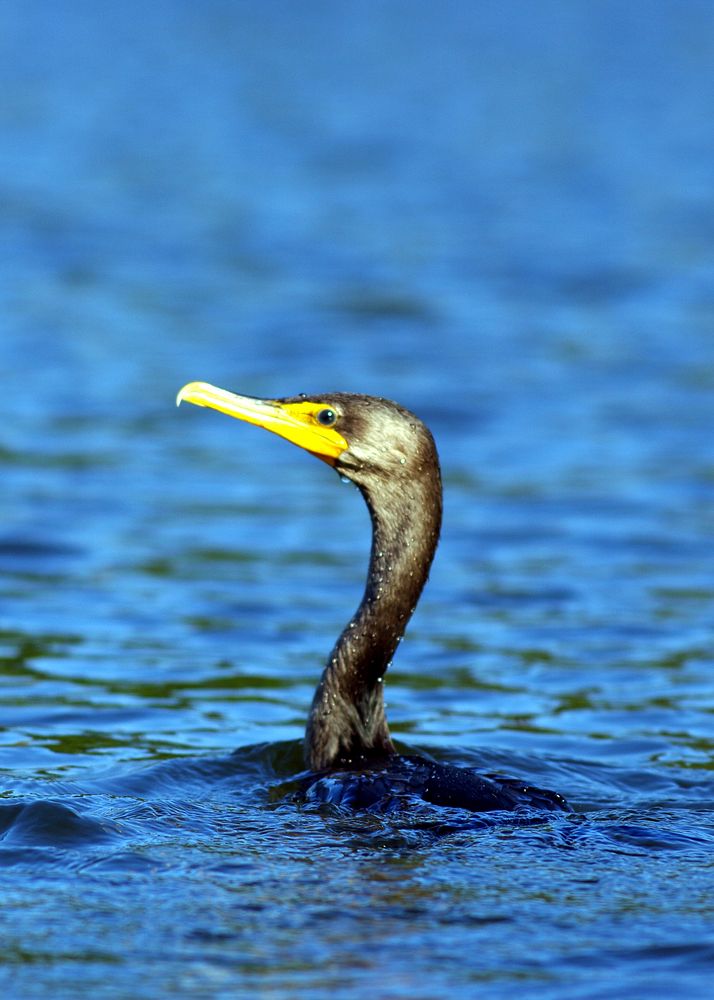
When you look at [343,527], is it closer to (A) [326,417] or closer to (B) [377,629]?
(B) [377,629]

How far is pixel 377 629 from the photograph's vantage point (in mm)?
7516

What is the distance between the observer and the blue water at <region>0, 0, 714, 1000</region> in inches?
216

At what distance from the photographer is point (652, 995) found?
497 centimetres

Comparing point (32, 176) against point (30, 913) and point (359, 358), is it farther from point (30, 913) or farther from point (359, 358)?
point (30, 913)

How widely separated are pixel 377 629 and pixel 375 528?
414 millimetres

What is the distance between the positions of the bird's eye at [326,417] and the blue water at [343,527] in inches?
56.4

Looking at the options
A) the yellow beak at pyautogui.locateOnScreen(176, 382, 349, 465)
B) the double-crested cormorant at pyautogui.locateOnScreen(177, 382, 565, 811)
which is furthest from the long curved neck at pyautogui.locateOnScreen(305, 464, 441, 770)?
the yellow beak at pyautogui.locateOnScreen(176, 382, 349, 465)

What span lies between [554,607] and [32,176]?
14.7m

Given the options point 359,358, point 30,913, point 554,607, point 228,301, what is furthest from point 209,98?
point 30,913

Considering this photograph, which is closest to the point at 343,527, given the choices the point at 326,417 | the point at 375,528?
the point at 375,528

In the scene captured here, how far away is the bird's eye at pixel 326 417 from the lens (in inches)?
289

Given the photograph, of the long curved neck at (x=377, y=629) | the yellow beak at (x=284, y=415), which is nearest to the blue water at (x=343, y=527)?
the long curved neck at (x=377, y=629)

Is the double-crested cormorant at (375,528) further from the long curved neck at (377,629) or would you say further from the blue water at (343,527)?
the blue water at (343,527)

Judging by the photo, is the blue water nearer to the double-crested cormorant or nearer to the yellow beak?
the double-crested cormorant
